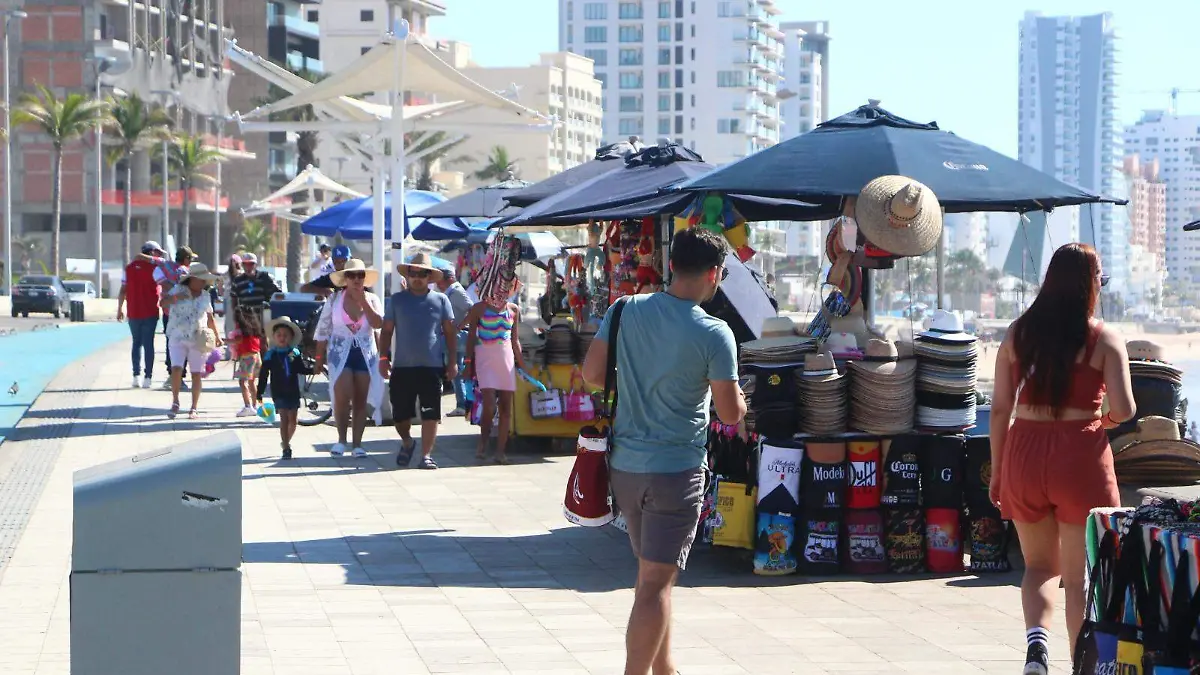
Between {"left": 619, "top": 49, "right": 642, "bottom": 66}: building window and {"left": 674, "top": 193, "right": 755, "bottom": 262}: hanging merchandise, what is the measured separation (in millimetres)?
161198

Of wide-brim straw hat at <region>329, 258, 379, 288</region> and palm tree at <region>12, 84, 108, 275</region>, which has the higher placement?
palm tree at <region>12, 84, 108, 275</region>

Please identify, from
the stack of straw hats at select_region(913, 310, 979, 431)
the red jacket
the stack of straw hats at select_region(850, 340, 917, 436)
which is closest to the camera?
the stack of straw hats at select_region(850, 340, 917, 436)

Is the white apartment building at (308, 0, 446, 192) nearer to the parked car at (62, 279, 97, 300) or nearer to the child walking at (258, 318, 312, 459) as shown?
the parked car at (62, 279, 97, 300)

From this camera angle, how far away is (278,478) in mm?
12562

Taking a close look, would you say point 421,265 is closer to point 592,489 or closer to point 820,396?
point 820,396

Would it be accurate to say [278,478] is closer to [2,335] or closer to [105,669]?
A: [105,669]

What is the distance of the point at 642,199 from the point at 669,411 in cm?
572

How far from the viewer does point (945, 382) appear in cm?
903

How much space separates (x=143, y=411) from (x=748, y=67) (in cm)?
14738

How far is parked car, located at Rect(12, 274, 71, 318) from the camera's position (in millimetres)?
55219

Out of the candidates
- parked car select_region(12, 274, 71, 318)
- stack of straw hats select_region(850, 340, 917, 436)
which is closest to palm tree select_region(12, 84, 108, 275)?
parked car select_region(12, 274, 71, 318)

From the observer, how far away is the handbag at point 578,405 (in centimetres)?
1450

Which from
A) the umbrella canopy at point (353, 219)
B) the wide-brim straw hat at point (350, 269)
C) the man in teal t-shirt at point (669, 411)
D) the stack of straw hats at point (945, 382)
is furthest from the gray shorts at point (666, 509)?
the umbrella canopy at point (353, 219)

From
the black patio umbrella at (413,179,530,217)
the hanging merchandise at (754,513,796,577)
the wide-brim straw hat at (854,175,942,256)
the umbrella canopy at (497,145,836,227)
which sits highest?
the black patio umbrella at (413,179,530,217)
